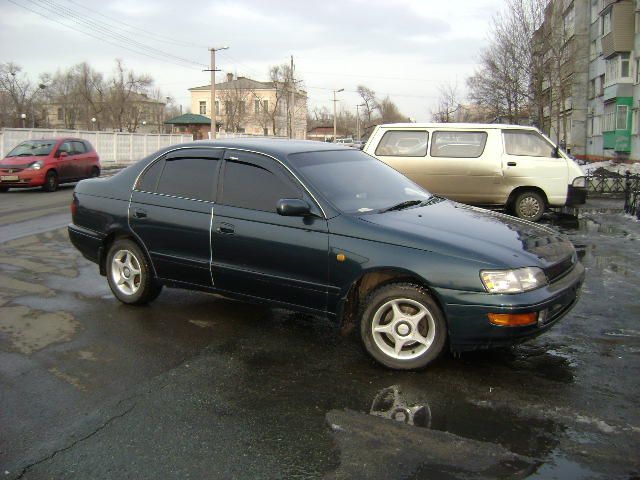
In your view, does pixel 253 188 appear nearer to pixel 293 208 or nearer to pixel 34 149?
pixel 293 208

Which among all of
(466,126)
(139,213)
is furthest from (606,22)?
(139,213)

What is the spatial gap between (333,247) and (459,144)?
7.56 meters

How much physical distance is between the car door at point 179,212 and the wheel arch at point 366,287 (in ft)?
4.36

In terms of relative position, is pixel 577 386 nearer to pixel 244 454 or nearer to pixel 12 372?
pixel 244 454

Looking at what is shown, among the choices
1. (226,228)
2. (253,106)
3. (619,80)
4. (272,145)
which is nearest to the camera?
(226,228)

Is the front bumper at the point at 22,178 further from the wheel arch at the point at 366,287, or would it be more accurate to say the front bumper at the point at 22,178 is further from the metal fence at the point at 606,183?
the metal fence at the point at 606,183

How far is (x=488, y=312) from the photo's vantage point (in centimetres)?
386

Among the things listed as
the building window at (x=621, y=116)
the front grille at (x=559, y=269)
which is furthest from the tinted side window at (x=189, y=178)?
the building window at (x=621, y=116)

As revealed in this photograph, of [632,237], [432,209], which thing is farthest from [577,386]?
[632,237]

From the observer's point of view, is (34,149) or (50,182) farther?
(34,149)

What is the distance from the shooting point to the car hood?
4.03 meters

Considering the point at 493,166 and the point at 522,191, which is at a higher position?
the point at 493,166

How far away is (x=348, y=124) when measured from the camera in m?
134

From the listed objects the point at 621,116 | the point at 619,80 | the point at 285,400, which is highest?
the point at 619,80
